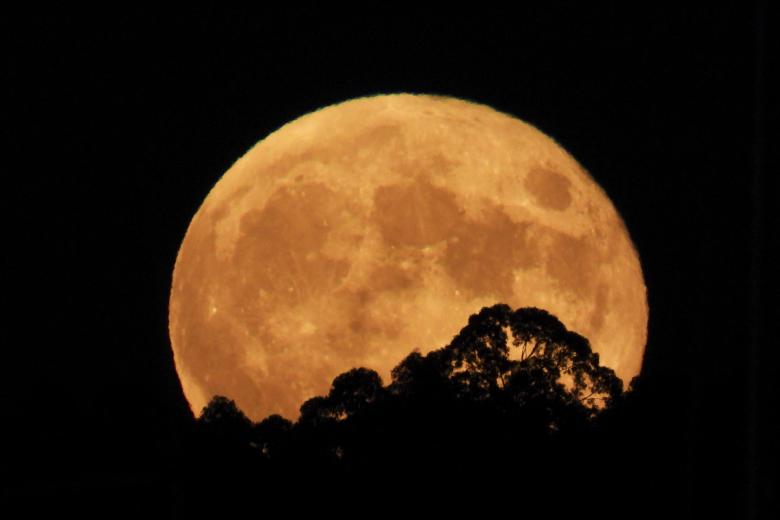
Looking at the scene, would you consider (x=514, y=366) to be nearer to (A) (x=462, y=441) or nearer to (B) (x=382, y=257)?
(A) (x=462, y=441)

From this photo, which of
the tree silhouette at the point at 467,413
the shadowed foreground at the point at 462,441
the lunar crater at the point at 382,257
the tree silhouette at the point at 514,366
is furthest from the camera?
the lunar crater at the point at 382,257

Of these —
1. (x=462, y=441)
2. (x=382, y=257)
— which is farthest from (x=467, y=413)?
(x=382, y=257)


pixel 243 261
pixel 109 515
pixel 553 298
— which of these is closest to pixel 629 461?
pixel 553 298

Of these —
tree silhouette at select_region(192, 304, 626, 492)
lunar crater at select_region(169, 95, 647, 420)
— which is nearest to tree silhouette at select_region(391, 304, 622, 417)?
tree silhouette at select_region(192, 304, 626, 492)

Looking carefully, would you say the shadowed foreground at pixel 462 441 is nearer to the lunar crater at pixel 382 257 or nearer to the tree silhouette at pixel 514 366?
the tree silhouette at pixel 514 366

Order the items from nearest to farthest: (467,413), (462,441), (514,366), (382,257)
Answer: (462,441)
(467,413)
(514,366)
(382,257)

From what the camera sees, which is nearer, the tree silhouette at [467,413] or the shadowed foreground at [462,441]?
the shadowed foreground at [462,441]

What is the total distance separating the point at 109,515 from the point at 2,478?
4100 millimetres

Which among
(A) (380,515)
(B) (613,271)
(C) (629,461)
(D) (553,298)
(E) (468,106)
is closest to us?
(A) (380,515)

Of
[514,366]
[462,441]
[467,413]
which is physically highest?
[514,366]

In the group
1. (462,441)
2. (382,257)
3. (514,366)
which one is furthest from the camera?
(382,257)

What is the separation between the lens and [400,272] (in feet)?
67.5

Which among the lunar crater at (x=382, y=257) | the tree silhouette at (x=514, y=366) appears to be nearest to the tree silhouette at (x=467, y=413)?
the tree silhouette at (x=514, y=366)

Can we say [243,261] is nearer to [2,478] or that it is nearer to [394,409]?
[394,409]
